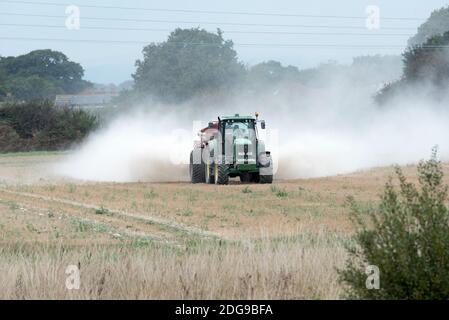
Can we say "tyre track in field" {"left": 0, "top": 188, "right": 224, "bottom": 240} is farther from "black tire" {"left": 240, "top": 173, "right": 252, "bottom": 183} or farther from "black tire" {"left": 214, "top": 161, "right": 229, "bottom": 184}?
"black tire" {"left": 240, "top": 173, "right": 252, "bottom": 183}

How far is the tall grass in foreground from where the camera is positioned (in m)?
11.6

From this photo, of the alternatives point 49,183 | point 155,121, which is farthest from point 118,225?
point 155,121

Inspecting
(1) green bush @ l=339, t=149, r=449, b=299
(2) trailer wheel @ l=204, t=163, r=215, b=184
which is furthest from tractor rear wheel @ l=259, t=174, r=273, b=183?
(1) green bush @ l=339, t=149, r=449, b=299

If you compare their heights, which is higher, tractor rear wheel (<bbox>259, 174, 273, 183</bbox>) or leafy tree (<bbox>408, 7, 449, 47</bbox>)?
leafy tree (<bbox>408, 7, 449, 47</bbox>)

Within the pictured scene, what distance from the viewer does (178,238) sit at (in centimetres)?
1866

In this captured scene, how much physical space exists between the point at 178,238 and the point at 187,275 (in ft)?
21.0

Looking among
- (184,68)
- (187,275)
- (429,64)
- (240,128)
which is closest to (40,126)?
(429,64)

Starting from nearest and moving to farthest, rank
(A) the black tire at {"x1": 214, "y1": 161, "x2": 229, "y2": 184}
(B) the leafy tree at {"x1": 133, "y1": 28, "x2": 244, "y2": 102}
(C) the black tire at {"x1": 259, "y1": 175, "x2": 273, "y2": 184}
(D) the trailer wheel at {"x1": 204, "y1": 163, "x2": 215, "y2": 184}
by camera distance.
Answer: (A) the black tire at {"x1": 214, "y1": 161, "x2": 229, "y2": 184}, (C) the black tire at {"x1": 259, "y1": 175, "x2": 273, "y2": 184}, (D) the trailer wheel at {"x1": 204, "y1": 163, "x2": 215, "y2": 184}, (B) the leafy tree at {"x1": 133, "y1": 28, "x2": 244, "y2": 102}

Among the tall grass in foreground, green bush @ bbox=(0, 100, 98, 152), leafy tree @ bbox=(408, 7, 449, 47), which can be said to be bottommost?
the tall grass in foreground

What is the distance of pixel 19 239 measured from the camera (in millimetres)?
18359

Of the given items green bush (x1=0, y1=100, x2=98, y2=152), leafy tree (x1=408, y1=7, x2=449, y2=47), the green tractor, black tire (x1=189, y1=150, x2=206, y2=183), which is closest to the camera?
the green tractor

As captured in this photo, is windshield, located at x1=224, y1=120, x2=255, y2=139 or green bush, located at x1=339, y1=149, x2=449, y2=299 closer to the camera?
green bush, located at x1=339, y1=149, x2=449, y2=299

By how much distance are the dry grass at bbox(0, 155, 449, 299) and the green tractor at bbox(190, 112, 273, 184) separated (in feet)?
2.15

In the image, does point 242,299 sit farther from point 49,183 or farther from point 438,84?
point 438,84
